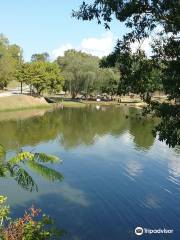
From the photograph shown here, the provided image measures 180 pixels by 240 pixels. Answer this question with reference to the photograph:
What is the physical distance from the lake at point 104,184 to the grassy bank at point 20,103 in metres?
28.6

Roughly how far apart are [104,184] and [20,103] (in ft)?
226

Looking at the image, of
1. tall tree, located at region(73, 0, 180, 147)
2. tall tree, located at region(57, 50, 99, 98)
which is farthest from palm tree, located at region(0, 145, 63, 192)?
tall tree, located at region(57, 50, 99, 98)

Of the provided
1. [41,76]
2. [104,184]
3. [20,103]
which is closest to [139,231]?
[104,184]

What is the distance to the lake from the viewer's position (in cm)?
2545

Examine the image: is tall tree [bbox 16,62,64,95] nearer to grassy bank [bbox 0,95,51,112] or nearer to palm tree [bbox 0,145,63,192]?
grassy bank [bbox 0,95,51,112]

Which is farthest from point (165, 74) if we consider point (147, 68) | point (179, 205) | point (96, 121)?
point (96, 121)

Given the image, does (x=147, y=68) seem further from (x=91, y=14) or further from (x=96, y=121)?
(x=96, y=121)

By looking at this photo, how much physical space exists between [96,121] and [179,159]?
36.7 meters

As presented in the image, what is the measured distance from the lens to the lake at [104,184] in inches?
1002

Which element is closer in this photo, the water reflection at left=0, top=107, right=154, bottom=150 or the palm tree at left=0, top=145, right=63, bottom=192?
the palm tree at left=0, top=145, right=63, bottom=192

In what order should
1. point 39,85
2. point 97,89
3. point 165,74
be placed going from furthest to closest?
1. point 97,89
2. point 39,85
3. point 165,74

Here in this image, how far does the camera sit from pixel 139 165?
4159 cm

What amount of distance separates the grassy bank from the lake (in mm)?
28554

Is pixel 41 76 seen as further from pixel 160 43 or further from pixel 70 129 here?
pixel 160 43
